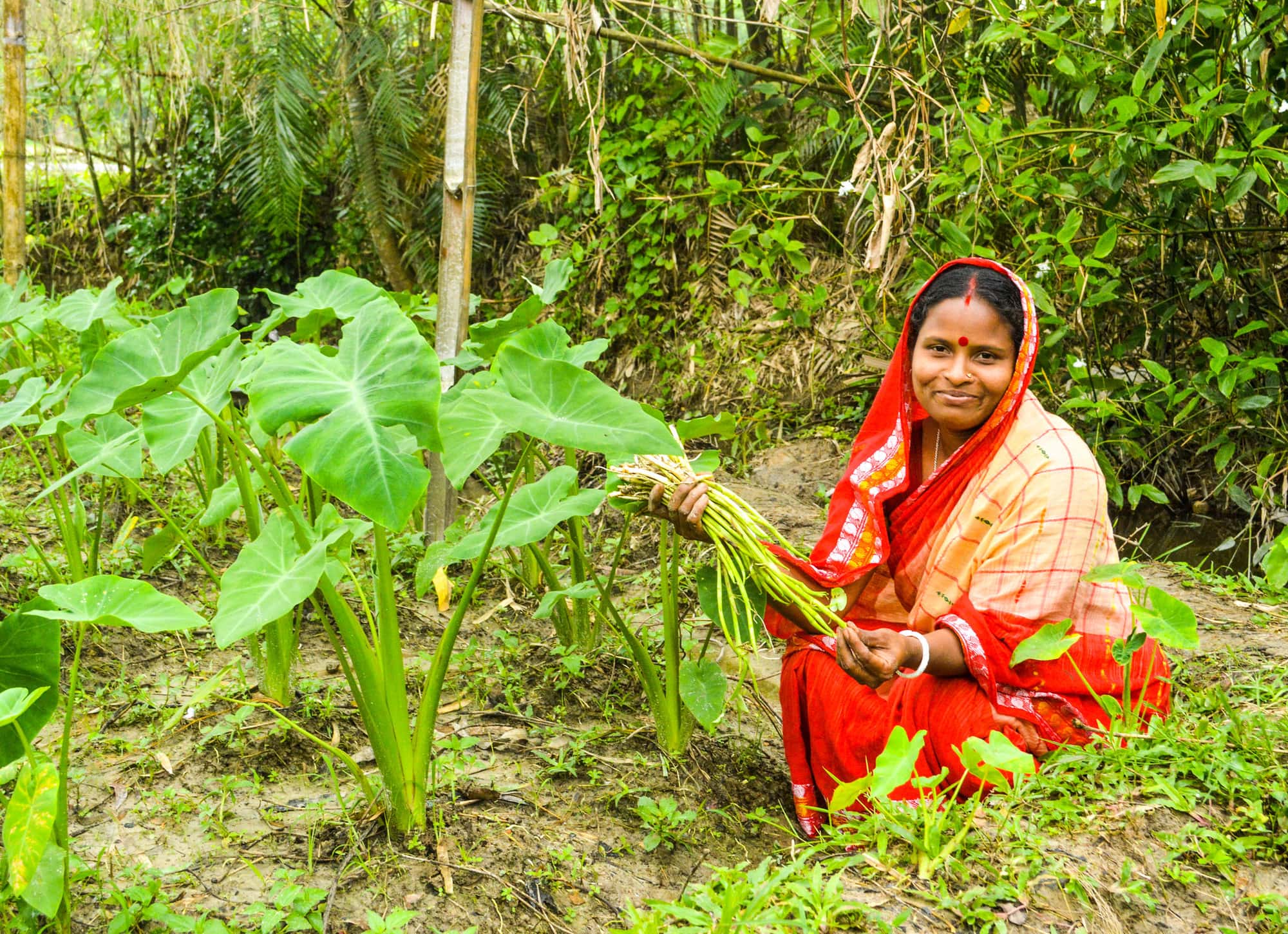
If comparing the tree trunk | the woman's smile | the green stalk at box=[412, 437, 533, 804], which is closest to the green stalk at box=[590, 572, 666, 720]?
the green stalk at box=[412, 437, 533, 804]

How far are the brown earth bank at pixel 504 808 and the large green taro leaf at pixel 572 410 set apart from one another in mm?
688

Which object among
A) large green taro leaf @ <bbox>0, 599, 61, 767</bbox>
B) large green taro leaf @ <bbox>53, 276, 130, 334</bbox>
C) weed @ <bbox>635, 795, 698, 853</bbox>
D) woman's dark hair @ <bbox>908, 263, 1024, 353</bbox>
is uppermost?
woman's dark hair @ <bbox>908, 263, 1024, 353</bbox>

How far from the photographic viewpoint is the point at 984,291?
6.66 ft

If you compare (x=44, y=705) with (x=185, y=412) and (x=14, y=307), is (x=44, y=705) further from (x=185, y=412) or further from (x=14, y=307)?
(x=14, y=307)

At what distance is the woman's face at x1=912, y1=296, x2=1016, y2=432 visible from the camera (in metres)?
2.03

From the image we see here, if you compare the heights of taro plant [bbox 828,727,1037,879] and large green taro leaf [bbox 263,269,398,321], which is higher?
large green taro leaf [bbox 263,269,398,321]

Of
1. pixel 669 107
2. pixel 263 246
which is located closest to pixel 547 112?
pixel 669 107

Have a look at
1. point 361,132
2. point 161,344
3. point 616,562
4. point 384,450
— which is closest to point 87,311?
point 161,344

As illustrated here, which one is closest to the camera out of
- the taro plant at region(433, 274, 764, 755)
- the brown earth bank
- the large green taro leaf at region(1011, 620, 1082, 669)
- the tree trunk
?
the brown earth bank

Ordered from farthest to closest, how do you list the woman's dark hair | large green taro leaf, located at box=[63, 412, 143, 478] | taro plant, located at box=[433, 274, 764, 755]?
large green taro leaf, located at box=[63, 412, 143, 478]
the woman's dark hair
taro plant, located at box=[433, 274, 764, 755]

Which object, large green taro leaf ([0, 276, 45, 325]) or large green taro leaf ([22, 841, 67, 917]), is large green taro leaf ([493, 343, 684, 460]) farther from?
large green taro leaf ([0, 276, 45, 325])

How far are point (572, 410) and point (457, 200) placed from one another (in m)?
1.44

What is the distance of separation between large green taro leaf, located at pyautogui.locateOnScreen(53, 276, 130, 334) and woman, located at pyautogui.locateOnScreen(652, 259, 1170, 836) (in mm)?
1788

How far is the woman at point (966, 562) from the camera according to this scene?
1.96 meters
